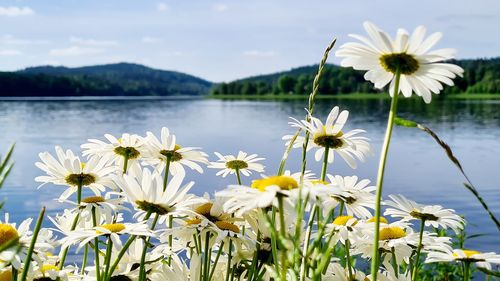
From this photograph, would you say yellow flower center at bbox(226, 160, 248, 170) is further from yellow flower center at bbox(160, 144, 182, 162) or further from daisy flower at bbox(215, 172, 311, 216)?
daisy flower at bbox(215, 172, 311, 216)

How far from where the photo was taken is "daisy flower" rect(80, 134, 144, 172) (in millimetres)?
2244

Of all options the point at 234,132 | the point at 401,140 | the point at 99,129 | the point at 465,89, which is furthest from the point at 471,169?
the point at 465,89

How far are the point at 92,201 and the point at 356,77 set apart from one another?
506 ft

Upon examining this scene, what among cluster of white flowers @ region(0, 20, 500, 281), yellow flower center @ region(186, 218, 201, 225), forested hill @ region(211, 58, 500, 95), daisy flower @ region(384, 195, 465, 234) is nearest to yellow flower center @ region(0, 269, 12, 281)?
cluster of white flowers @ region(0, 20, 500, 281)

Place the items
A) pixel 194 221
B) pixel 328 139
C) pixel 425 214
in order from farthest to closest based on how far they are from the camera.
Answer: pixel 425 214 < pixel 328 139 < pixel 194 221

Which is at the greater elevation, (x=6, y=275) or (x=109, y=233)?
(x=109, y=233)

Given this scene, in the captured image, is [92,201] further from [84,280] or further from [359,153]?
[359,153]

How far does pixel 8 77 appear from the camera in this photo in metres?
142

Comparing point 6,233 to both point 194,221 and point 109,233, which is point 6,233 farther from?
point 194,221

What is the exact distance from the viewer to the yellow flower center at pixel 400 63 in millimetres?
1445

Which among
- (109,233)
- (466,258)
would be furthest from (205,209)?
(466,258)

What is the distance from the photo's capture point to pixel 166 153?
2.23 metres

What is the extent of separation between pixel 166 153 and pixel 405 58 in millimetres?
1022

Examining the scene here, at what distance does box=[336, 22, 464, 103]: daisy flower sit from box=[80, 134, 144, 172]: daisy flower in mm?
953
